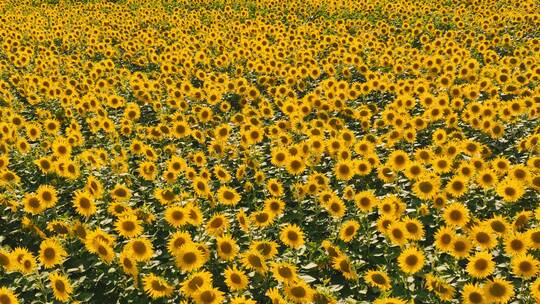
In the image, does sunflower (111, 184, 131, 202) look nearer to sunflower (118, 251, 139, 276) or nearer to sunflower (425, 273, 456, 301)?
sunflower (118, 251, 139, 276)

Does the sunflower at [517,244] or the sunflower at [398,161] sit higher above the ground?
the sunflower at [517,244]

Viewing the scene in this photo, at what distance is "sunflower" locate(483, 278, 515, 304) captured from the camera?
5414mm

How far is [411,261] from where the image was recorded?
6.12 m

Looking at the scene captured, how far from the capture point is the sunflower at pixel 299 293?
17.5ft

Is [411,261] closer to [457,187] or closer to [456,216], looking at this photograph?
[456,216]

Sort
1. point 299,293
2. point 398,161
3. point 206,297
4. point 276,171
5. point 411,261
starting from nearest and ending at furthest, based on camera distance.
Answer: point 206,297
point 299,293
point 411,261
point 398,161
point 276,171

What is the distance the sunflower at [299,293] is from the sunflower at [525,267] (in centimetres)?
256

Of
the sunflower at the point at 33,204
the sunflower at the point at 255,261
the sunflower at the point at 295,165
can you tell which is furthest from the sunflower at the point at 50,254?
the sunflower at the point at 295,165

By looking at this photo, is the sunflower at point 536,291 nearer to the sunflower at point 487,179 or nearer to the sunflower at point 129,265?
the sunflower at point 487,179

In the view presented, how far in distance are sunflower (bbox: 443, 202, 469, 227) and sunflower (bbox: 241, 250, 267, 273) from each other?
8.91ft

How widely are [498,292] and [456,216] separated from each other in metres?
1.43

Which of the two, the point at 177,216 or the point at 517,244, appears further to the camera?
the point at 177,216

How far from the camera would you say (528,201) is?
7.91 m

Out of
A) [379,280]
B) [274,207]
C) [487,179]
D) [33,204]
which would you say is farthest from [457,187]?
[33,204]
